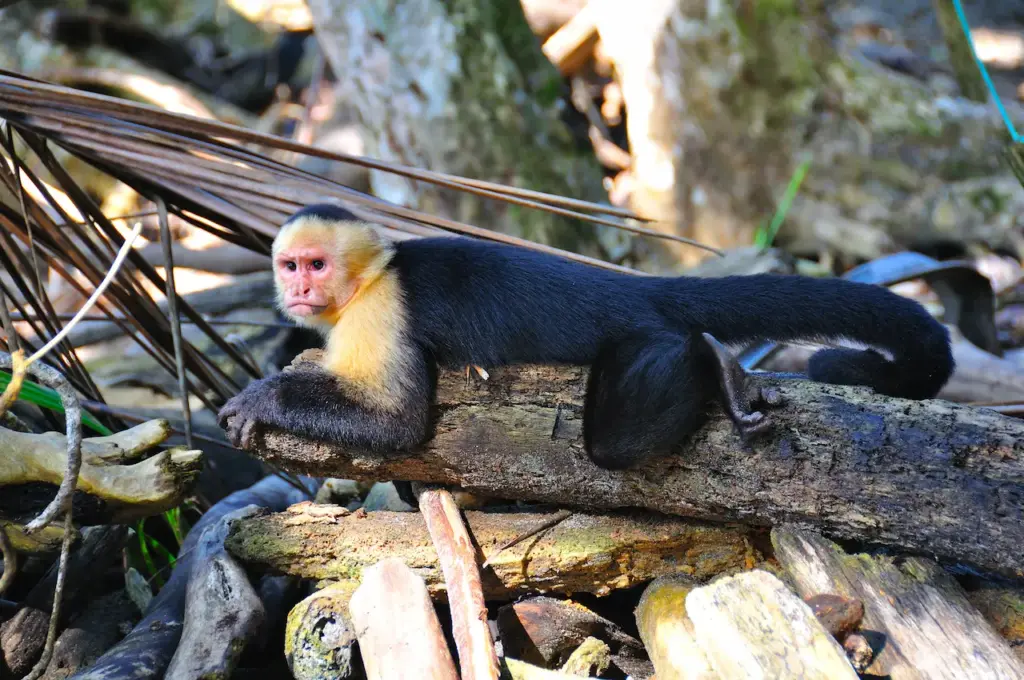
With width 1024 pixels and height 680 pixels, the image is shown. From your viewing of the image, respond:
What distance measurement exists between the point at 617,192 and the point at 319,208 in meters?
4.90

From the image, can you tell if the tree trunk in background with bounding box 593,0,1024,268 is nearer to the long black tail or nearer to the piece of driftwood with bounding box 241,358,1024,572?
the long black tail

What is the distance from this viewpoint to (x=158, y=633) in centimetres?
209

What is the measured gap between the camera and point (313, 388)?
7.13 ft

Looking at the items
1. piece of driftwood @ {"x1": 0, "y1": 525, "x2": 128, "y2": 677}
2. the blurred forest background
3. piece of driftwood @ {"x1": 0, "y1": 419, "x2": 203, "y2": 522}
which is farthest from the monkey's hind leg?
the blurred forest background

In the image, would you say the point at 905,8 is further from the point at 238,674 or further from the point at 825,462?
the point at 238,674

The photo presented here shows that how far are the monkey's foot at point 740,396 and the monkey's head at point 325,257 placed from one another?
100 centimetres

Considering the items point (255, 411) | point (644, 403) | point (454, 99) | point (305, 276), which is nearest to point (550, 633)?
point (644, 403)

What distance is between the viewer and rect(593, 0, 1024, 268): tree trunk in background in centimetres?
525

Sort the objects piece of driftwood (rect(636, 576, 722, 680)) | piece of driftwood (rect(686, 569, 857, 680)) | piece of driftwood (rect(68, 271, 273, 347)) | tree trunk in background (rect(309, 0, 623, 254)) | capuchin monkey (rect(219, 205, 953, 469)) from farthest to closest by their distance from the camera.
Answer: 1. tree trunk in background (rect(309, 0, 623, 254))
2. piece of driftwood (rect(68, 271, 273, 347))
3. capuchin monkey (rect(219, 205, 953, 469))
4. piece of driftwood (rect(636, 576, 722, 680))
5. piece of driftwood (rect(686, 569, 857, 680))

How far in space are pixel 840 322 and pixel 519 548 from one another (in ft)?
3.30

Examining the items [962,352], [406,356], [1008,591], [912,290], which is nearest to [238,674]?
[406,356]

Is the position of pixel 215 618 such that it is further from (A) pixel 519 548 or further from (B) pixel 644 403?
(B) pixel 644 403

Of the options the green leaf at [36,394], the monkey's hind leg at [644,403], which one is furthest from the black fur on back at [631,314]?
the green leaf at [36,394]

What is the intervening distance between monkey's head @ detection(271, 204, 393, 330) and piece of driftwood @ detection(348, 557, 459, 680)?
79 centimetres
